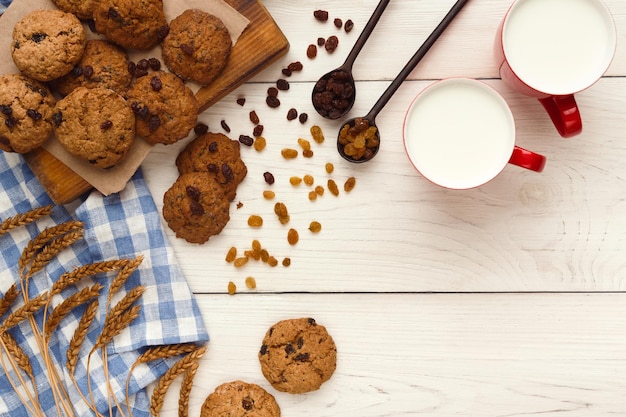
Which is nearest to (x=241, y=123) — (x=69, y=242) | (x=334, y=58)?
(x=334, y=58)

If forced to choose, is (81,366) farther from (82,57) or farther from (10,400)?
(82,57)

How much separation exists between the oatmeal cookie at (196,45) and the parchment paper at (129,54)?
0.09ft

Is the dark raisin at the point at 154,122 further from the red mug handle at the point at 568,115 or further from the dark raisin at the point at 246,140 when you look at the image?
the red mug handle at the point at 568,115

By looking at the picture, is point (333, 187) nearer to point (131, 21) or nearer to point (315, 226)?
point (315, 226)

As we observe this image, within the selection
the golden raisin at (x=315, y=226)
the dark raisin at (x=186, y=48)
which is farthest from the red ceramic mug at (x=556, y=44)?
the dark raisin at (x=186, y=48)

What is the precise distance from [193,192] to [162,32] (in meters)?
0.37

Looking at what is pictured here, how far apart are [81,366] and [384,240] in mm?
839

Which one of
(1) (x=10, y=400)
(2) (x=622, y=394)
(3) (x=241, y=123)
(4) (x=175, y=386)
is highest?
(3) (x=241, y=123)

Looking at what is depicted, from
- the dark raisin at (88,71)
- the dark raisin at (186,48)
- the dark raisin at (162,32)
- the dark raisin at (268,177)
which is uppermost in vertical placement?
the dark raisin at (162,32)

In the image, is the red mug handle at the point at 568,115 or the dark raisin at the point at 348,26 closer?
the red mug handle at the point at 568,115

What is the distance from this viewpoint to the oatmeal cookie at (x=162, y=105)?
1.36 metres

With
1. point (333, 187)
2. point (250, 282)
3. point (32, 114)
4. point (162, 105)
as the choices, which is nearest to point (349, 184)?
point (333, 187)

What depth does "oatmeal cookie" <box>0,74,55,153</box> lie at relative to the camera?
133 centimetres

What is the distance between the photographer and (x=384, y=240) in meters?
1.52
